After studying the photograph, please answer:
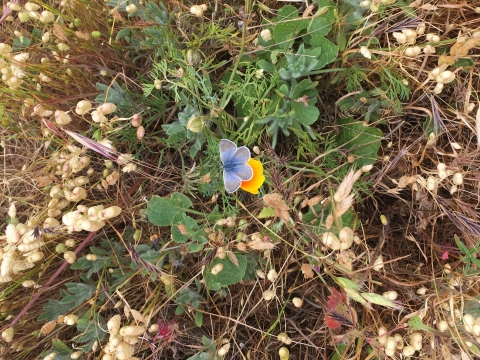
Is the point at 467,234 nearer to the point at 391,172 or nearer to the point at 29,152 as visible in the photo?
the point at 391,172

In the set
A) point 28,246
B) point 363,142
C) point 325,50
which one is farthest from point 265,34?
point 28,246

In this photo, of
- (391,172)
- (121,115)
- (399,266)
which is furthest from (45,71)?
(399,266)

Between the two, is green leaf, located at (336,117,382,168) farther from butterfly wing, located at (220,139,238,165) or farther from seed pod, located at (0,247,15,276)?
seed pod, located at (0,247,15,276)

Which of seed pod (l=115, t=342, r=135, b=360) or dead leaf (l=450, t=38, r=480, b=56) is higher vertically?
dead leaf (l=450, t=38, r=480, b=56)

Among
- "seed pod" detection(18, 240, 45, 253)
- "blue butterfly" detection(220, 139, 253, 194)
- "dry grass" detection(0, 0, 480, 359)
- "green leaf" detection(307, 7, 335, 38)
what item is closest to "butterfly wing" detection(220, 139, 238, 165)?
"blue butterfly" detection(220, 139, 253, 194)

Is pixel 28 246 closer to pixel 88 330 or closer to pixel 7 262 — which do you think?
pixel 7 262
